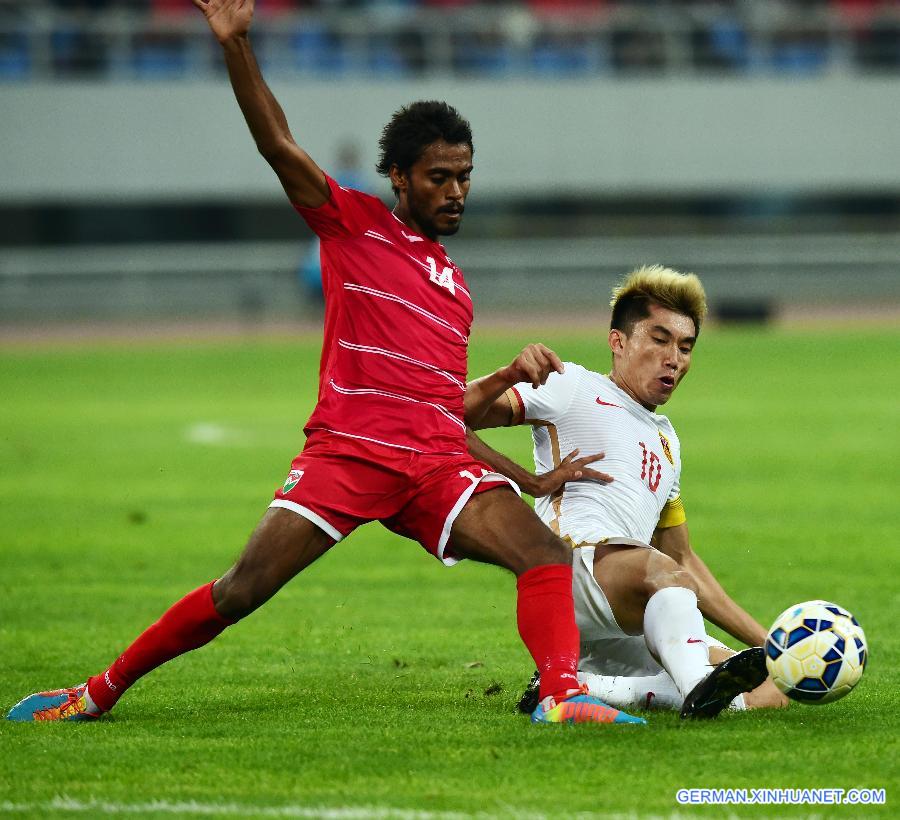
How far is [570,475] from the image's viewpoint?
19.6 ft

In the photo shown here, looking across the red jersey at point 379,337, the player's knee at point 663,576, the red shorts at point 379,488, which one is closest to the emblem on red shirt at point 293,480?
the red shorts at point 379,488

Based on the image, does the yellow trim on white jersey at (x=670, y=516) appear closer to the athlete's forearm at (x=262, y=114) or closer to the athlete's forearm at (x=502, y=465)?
the athlete's forearm at (x=502, y=465)

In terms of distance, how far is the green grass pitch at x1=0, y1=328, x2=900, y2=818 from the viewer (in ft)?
15.2

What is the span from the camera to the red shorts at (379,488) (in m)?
5.45

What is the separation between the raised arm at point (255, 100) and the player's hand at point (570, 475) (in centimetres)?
137

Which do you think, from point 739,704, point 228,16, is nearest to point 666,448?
point 739,704

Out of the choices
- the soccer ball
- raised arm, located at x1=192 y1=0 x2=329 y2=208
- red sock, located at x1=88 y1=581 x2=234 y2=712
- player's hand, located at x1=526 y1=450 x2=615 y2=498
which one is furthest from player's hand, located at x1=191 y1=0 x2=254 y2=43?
the soccer ball

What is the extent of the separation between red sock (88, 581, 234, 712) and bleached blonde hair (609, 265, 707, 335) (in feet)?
6.00

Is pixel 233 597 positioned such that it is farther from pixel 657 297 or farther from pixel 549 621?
pixel 657 297

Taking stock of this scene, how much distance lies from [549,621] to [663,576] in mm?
428

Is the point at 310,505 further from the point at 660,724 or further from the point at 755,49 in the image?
the point at 755,49

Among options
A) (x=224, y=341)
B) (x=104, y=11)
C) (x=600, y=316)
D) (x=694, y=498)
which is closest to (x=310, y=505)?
(x=694, y=498)

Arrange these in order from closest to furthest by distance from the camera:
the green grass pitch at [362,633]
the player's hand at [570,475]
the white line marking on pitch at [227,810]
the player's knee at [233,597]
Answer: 1. the white line marking on pitch at [227,810]
2. the green grass pitch at [362,633]
3. the player's knee at [233,597]
4. the player's hand at [570,475]

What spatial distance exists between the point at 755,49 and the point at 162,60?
10.6 m
